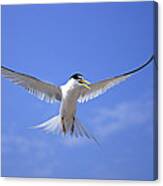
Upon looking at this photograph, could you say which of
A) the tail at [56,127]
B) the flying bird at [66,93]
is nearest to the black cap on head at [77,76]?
the flying bird at [66,93]

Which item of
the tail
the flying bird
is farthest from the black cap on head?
the tail

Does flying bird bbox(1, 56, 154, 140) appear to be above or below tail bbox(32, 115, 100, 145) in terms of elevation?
above

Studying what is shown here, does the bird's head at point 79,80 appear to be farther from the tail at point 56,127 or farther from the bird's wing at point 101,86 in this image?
the tail at point 56,127

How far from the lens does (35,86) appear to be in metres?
3.26

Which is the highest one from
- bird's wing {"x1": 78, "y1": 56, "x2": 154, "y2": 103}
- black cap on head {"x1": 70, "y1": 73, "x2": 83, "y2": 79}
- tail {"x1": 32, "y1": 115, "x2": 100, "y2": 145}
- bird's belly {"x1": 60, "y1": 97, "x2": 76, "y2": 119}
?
black cap on head {"x1": 70, "y1": 73, "x2": 83, "y2": 79}

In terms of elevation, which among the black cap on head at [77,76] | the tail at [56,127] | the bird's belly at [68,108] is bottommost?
the tail at [56,127]

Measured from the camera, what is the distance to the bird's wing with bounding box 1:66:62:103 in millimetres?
3242

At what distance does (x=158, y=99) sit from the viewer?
3.16 meters

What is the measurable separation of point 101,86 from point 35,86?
0.92 feet

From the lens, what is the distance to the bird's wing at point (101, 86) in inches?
124

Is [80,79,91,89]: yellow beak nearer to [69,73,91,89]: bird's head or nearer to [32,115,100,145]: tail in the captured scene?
[69,73,91,89]: bird's head

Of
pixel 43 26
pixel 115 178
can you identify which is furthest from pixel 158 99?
pixel 43 26

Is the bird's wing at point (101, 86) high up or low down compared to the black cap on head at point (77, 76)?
down

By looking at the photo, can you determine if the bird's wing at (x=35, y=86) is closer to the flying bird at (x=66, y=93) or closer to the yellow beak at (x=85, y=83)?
the flying bird at (x=66, y=93)
